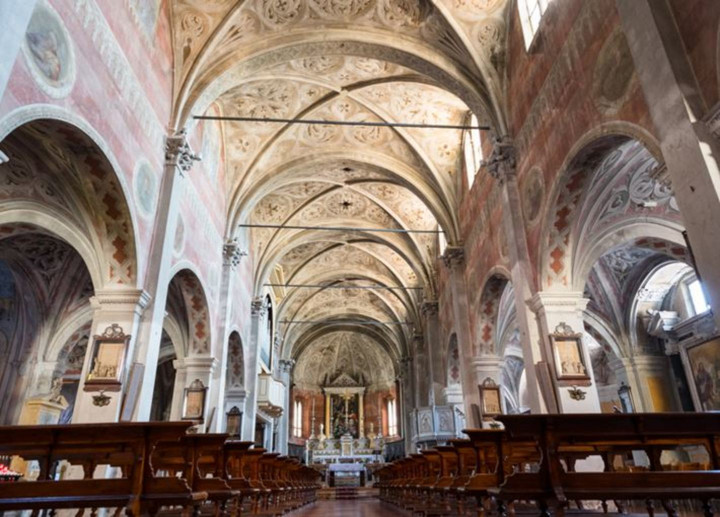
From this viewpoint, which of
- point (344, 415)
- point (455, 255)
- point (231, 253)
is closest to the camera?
point (231, 253)

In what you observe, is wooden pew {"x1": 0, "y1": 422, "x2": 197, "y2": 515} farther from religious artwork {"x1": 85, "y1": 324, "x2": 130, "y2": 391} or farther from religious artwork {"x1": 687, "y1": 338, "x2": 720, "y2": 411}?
religious artwork {"x1": 687, "y1": 338, "x2": 720, "y2": 411}

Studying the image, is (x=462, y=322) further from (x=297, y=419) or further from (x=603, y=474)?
(x=297, y=419)

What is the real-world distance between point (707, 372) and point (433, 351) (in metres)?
9.40

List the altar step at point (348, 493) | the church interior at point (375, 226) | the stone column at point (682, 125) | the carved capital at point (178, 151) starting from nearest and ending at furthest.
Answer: the stone column at point (682, 125), the church interior at point (375, 226), the carved capital at point (178, 151), the altar step at point (348, 493)

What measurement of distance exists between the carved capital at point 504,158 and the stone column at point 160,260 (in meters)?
6.48

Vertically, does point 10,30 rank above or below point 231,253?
below

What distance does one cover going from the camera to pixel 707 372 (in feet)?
42.5

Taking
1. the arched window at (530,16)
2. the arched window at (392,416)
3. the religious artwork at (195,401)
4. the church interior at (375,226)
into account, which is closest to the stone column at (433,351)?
the church interior at (375,226)

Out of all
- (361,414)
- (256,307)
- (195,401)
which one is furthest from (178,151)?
(361,414)

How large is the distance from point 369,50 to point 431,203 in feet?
18.9

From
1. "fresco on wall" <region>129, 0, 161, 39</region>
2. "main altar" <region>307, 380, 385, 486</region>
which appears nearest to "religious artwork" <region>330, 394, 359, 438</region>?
"main altar" <region>307, 380, 385, 486</region>

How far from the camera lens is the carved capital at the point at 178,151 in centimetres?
1014

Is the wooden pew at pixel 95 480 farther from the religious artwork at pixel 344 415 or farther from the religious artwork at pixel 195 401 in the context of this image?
the religious artwork at pixel 344 415

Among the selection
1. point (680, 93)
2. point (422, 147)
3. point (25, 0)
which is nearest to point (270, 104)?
point (422, 147)
